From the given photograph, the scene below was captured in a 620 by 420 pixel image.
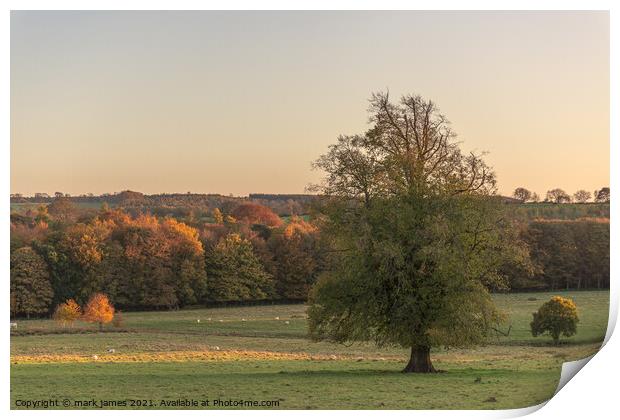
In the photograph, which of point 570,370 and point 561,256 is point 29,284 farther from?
point 561,256

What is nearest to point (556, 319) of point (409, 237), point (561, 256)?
point (561, 256)

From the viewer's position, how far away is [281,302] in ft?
80.4

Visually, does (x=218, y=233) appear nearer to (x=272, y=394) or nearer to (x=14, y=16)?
(x=272, y=394)

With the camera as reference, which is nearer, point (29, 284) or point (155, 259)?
point (29, 284)

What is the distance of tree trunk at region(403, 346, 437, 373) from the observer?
22688 mm

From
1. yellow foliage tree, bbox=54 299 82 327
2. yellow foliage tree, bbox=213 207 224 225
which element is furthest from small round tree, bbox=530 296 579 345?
yellow foliage tree, bbox=54 299 82 327

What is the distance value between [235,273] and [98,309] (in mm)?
3264

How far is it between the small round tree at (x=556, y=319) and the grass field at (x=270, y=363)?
9.9 inches

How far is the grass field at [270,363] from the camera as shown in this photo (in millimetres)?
20969

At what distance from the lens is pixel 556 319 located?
2494 cm

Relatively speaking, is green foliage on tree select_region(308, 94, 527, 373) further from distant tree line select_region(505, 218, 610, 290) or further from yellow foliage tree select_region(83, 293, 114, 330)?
yellow foliage tree select_region(83, 293, 114, 330)

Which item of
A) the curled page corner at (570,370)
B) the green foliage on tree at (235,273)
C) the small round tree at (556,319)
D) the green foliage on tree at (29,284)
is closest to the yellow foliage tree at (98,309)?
the green foliage on tree at (29,284)
